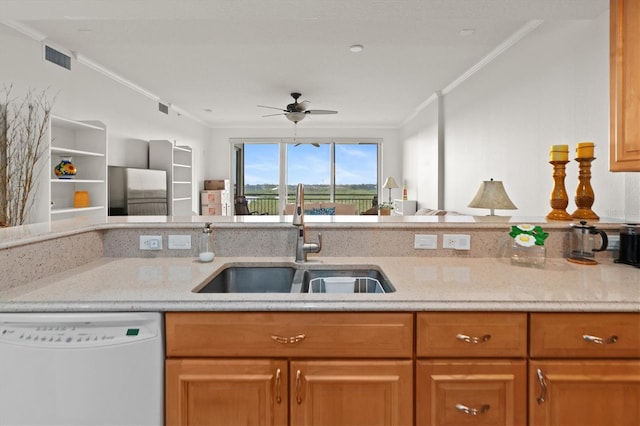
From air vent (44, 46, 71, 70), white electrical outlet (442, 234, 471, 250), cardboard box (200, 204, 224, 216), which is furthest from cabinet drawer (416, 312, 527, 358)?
cardboard box (200, 204, 224, 216)

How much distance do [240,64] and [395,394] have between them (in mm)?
4200

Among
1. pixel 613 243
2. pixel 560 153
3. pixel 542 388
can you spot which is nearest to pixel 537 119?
pixel 560 153

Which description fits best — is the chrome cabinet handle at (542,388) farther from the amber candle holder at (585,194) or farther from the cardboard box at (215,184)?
the cardboard box at (215,184)

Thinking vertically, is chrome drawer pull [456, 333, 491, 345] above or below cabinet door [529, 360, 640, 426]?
above

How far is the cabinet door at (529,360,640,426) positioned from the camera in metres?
1.18

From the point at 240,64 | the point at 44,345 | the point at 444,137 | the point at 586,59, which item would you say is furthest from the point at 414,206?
the point at 44,345

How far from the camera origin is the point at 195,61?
434 cm

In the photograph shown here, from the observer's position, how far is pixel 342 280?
1.72 m

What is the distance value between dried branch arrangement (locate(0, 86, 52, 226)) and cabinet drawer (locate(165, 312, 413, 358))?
9.10ft

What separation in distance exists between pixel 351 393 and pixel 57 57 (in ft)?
14.5

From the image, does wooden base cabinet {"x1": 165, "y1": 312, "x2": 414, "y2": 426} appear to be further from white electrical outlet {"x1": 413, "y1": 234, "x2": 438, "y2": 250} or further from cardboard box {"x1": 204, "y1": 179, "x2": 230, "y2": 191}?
cardboard box {"x1": 204, "y1": 179, "x2": 230, "y2": 191}

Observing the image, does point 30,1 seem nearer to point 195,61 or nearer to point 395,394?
point 195,61

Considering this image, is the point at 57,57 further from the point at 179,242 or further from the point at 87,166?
the point at 179,242

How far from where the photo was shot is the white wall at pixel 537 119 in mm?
2393
